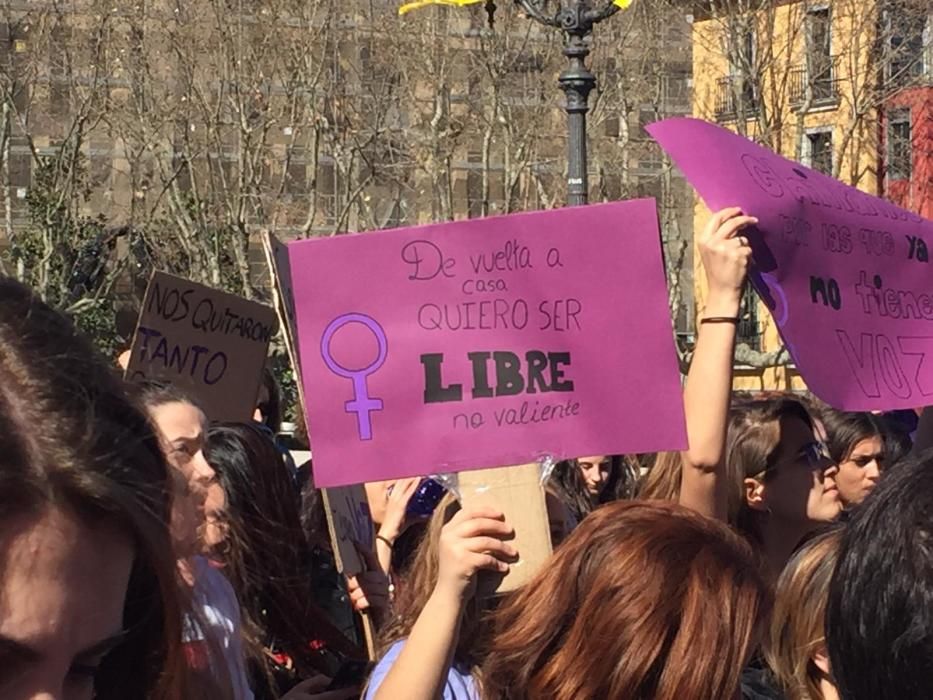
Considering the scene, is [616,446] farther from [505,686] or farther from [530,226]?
[505,686]

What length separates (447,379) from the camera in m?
2.81

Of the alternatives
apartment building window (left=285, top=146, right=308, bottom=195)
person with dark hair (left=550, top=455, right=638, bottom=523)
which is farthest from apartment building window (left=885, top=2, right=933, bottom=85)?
person with dark hair (left=550, top=455, right=638, bottom=523)

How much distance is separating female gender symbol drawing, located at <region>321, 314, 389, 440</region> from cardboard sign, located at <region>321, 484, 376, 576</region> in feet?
1.03

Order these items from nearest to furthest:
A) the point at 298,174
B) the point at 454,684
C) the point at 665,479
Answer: the point at 454,684, the point at 665,479, the point at 298,174

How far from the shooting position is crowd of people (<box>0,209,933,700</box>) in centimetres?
136

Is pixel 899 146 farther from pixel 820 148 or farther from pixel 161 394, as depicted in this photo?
pixel 161 394

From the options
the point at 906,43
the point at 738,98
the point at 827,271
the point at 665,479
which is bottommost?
the point at 665,479

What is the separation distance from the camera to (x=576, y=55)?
8.66 metres

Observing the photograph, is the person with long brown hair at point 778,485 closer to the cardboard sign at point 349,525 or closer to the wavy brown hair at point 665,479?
the wavy brown hair at point 665,479

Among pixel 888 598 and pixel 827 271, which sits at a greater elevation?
pixel 827 271

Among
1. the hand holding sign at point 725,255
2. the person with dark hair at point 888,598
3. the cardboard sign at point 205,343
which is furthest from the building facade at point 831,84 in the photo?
the person with dark hair at point 888,598

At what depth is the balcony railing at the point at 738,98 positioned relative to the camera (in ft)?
76.6

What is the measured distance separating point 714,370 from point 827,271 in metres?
0.39

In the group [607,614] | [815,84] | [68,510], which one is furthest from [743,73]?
[68,510]
